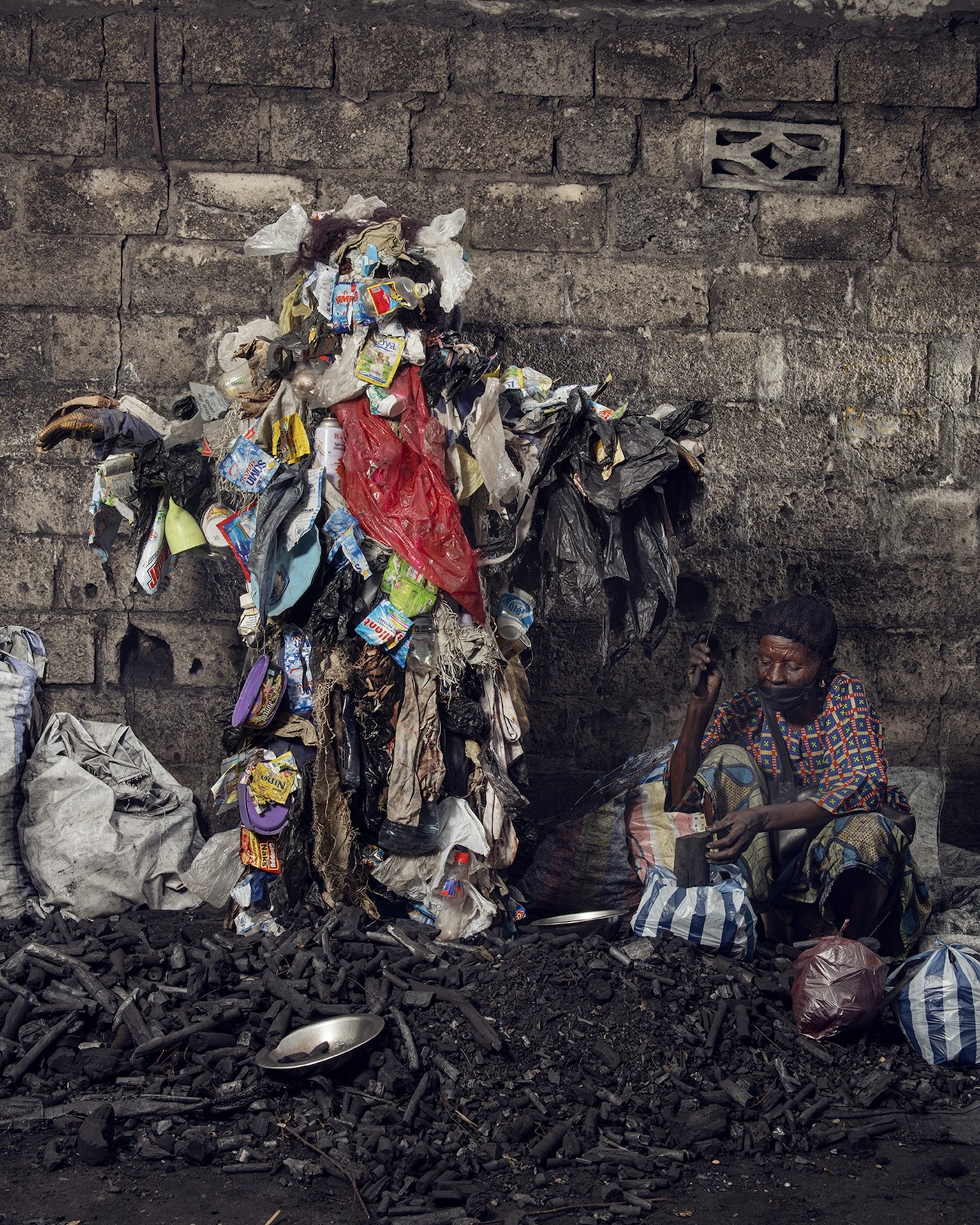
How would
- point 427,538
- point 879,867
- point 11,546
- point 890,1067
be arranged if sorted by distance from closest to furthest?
point 890,1067, point 427,538, point 879,867, point 11,546

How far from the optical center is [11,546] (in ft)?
16.4

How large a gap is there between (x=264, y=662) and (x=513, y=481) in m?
1.05

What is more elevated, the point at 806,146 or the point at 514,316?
the point at 806,146

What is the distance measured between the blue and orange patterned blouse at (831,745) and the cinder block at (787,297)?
1.75 metres

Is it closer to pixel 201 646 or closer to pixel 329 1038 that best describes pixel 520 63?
pixel 201 646

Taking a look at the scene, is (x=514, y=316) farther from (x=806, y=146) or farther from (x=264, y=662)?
(x=264, y=662)

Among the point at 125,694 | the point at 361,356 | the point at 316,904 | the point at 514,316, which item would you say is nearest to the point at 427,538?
the point at 361,356

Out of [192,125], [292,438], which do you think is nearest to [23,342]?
[192,125]

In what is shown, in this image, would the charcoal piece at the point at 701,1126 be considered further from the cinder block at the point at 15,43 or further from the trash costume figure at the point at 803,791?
the cinder block at the point at 15,43

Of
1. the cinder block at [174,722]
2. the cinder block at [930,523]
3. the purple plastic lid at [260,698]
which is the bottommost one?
the cinder block at [174,722]

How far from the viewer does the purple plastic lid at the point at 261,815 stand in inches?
149

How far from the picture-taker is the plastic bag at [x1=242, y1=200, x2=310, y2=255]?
383 centimetres

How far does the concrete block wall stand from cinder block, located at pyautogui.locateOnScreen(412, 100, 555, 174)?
1 centimetres

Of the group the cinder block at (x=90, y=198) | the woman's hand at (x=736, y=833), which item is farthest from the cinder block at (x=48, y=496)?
the woman's hand at (x=736, y=833)
